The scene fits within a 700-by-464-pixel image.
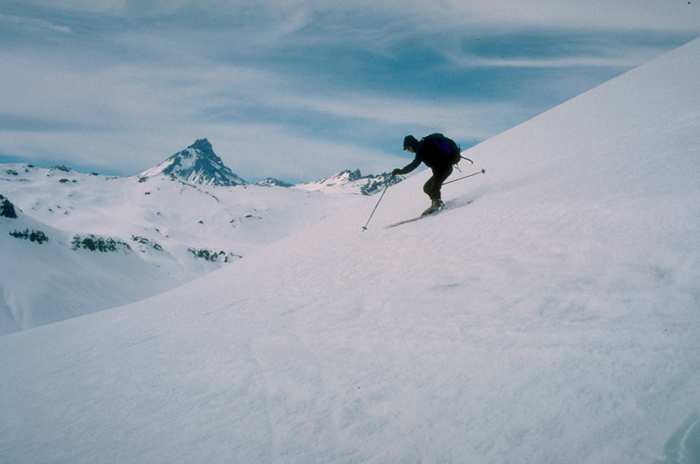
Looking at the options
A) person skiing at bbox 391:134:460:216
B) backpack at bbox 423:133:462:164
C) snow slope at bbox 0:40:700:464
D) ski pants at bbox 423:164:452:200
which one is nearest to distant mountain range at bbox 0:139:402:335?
ski pants at bbox 423:164:452:200

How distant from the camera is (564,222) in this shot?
4297 mm

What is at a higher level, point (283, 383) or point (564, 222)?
point (564, 222)

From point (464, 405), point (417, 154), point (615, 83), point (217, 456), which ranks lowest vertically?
point (217, 456)

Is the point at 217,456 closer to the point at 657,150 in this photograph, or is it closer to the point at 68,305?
the point at 657,150

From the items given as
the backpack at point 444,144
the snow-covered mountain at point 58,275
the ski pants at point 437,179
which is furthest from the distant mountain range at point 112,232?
the backpack at point 444,144

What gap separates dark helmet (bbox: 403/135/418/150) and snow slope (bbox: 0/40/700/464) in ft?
7.47

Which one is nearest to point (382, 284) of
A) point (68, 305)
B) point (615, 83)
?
point (615, 83)

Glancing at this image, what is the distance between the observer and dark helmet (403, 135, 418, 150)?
7.17 meters

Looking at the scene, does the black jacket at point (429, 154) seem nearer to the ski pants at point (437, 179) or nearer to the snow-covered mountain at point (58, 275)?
the ski pants at point (437, 179)

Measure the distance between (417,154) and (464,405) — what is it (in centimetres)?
583

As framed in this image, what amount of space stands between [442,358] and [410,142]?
544 centimetres

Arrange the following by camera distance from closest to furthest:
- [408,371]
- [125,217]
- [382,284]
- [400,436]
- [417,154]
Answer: [400,436] < [408,371] < [382,284] < [417,154] < [125,217]

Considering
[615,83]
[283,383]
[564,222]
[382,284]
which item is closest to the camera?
[283,383]

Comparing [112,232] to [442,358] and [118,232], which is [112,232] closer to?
[118,232]
